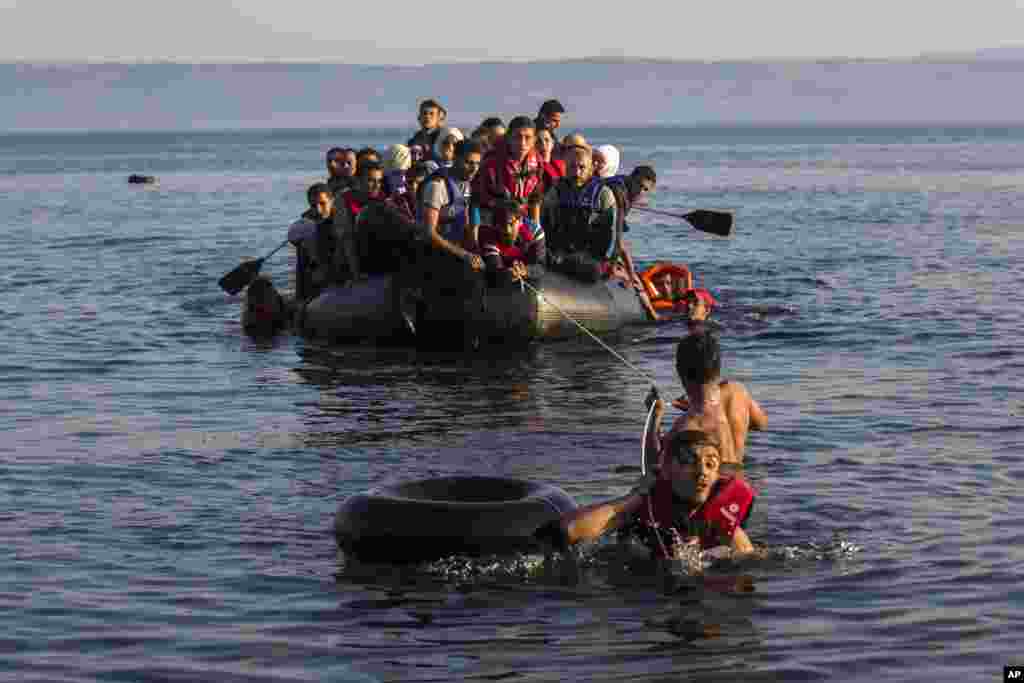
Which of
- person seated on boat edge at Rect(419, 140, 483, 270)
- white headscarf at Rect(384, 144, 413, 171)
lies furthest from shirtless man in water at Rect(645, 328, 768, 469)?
white headscarf at Rect(384, 144, 413, 171)

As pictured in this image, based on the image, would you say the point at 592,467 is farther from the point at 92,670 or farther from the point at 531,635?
the point at 92,670

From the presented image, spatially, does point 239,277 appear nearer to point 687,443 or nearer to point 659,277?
point 659,277

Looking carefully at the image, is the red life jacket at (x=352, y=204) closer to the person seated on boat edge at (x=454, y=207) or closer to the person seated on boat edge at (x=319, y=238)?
the person seated on boat edge at (x=319, y=238)

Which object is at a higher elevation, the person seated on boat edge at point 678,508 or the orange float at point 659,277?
the person seated on boat edge at point 678,508

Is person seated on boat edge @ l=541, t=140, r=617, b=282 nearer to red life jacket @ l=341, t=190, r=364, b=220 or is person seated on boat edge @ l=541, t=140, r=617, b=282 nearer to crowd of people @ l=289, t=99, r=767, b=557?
crowd of people @ l=289, t=99, r=767, b=557

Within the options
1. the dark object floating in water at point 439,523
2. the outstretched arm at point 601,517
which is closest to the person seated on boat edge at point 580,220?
the dark object floating in water at point 439,523

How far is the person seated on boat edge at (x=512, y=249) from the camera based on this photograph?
→ 18.1 m

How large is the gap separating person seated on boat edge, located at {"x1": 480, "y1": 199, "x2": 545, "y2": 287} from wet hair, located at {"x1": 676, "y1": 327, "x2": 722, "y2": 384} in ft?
26.6

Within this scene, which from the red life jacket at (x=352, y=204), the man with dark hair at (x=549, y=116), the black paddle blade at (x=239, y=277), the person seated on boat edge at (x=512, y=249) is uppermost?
the man with dark hair at (x=549, y=116)

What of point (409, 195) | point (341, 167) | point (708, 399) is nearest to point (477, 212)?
point (409, 195)

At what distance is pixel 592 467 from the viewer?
42.5ft

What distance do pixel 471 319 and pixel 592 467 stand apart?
577 cm

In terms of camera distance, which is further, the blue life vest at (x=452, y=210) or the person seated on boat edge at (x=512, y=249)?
the person seated on boat edge at (x=512, y=249)

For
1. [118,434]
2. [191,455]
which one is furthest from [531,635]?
[118,434]
